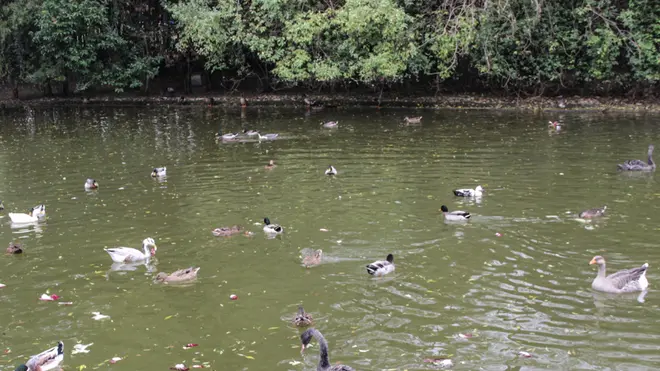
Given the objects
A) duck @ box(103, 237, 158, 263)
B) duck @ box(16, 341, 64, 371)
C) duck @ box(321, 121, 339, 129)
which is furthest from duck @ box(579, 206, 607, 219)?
duck @ box(321, 121, 339, 129)

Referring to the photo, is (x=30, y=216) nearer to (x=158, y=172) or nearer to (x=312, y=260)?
(x=158, y=172)

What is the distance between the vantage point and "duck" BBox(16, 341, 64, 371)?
8773 millimetres

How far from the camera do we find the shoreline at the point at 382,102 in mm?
31562

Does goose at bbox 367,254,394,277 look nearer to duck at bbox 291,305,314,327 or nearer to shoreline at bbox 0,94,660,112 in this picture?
duck at bbox 291,305,314,327

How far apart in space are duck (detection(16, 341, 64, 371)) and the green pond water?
0.92 feet

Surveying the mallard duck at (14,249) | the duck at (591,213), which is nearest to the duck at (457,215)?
the duck at (591,213)

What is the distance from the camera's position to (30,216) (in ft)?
51.3

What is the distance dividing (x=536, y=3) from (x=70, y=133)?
20796 mm

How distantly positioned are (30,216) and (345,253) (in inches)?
298

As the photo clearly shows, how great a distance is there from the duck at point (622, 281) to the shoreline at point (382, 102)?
21.4m

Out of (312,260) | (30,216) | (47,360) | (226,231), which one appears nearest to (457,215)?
(312,260)

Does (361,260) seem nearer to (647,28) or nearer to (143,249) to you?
(143,249)

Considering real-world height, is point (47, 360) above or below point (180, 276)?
below

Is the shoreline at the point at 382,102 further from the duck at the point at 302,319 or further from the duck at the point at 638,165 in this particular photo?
the duck at the point at 302,319
